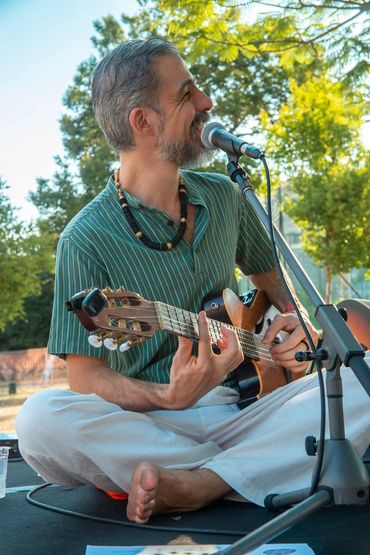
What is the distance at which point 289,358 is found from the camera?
2592 mm

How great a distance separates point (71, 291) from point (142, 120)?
2.44 ft

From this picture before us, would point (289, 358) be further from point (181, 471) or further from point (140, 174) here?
point (140, 174)

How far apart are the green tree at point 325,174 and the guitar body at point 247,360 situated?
30.0 ft

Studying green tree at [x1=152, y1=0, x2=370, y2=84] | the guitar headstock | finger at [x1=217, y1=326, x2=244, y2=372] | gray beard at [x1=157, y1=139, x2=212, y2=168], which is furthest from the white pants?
green tree at [x1=152, y1=0, x2=370, y2=84]

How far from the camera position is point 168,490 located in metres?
2.31

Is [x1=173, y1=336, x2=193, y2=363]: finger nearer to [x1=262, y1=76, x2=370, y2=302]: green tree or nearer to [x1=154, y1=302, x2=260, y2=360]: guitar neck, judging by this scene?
[x1=154, y1=302, x2=260, y2=360]: guitar neck

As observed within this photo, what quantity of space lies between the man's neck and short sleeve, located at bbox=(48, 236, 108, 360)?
38 cm

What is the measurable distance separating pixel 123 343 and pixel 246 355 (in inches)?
27.6

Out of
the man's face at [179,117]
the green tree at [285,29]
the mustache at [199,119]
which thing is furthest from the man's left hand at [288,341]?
the green tree at [285,29]

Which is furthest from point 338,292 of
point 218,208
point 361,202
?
point 218,208

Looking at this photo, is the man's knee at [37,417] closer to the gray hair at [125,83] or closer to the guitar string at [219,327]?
the guitar string at [219,327]

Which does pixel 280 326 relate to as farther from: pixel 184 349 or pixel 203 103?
pixel 203 103

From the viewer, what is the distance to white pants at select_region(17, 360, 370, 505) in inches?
93.7

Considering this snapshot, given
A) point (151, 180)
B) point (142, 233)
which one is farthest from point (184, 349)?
point (151, 180)
